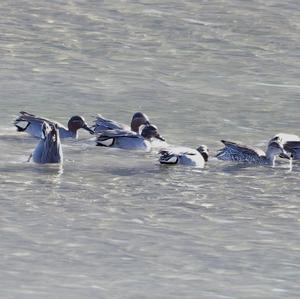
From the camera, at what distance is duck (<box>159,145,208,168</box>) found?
1530 centimetres

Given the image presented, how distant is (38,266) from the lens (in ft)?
36.6

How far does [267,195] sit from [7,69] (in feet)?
24.6

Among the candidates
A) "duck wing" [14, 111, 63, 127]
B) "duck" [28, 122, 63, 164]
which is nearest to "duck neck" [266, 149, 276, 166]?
"duck" [28, 122, 63, 164]

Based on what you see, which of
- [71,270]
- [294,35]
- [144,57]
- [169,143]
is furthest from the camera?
[294,35]

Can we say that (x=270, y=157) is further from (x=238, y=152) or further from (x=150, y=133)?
(x=150, y=133)

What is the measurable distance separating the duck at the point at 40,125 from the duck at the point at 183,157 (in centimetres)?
162

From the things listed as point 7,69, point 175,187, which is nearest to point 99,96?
point 7,69

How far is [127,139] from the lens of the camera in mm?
16438

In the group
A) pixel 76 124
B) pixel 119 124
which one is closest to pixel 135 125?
pixel 119 124

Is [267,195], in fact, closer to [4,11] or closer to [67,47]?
[67,47]

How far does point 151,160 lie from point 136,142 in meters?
0.63

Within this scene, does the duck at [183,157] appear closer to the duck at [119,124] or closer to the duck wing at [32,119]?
the duck at [119,124]

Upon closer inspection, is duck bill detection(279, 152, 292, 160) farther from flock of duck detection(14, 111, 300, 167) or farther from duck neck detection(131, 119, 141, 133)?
duck neck detection(131, 119, 141, 133)

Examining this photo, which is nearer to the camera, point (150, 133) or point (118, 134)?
point (118, 134)
